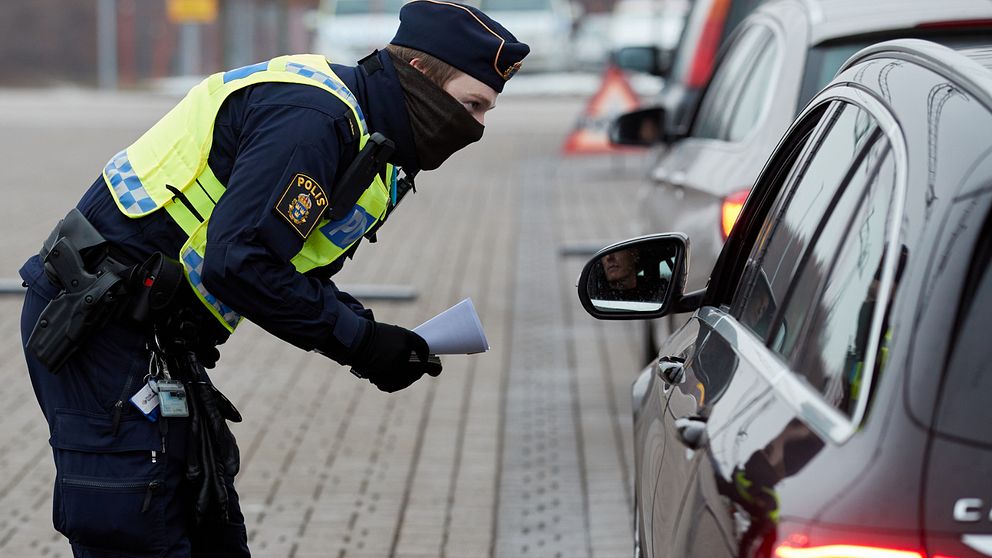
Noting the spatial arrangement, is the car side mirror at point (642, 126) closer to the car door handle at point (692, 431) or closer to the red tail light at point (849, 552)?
the car door handle at point (692, 431)

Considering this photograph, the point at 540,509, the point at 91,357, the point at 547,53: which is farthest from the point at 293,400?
the point at 547,53

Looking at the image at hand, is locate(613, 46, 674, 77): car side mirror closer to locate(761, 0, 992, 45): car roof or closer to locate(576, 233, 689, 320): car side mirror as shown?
locate(761, 0, 992, 45): car roof

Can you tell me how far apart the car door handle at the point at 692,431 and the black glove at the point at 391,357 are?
742 millimetres

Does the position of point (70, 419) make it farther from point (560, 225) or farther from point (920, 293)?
point (560, 225)

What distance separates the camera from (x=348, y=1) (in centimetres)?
2706

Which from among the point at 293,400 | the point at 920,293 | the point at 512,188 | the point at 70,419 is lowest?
the point at 512,188

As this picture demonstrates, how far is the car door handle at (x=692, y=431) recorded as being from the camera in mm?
2300

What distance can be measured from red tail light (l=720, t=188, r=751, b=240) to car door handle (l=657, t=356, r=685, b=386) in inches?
80.2

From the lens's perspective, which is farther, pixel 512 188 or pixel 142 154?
pixel 512 188

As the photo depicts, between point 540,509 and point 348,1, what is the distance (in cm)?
2256

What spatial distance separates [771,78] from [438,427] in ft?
6.97

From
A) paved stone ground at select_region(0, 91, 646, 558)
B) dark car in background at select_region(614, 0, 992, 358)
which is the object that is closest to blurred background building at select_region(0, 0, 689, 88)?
paved stone ground at select_region(0, 91, 646, 558)

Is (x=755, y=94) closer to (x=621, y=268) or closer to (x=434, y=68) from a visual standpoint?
(x=621, y=268)

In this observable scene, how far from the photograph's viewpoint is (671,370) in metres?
2.90
